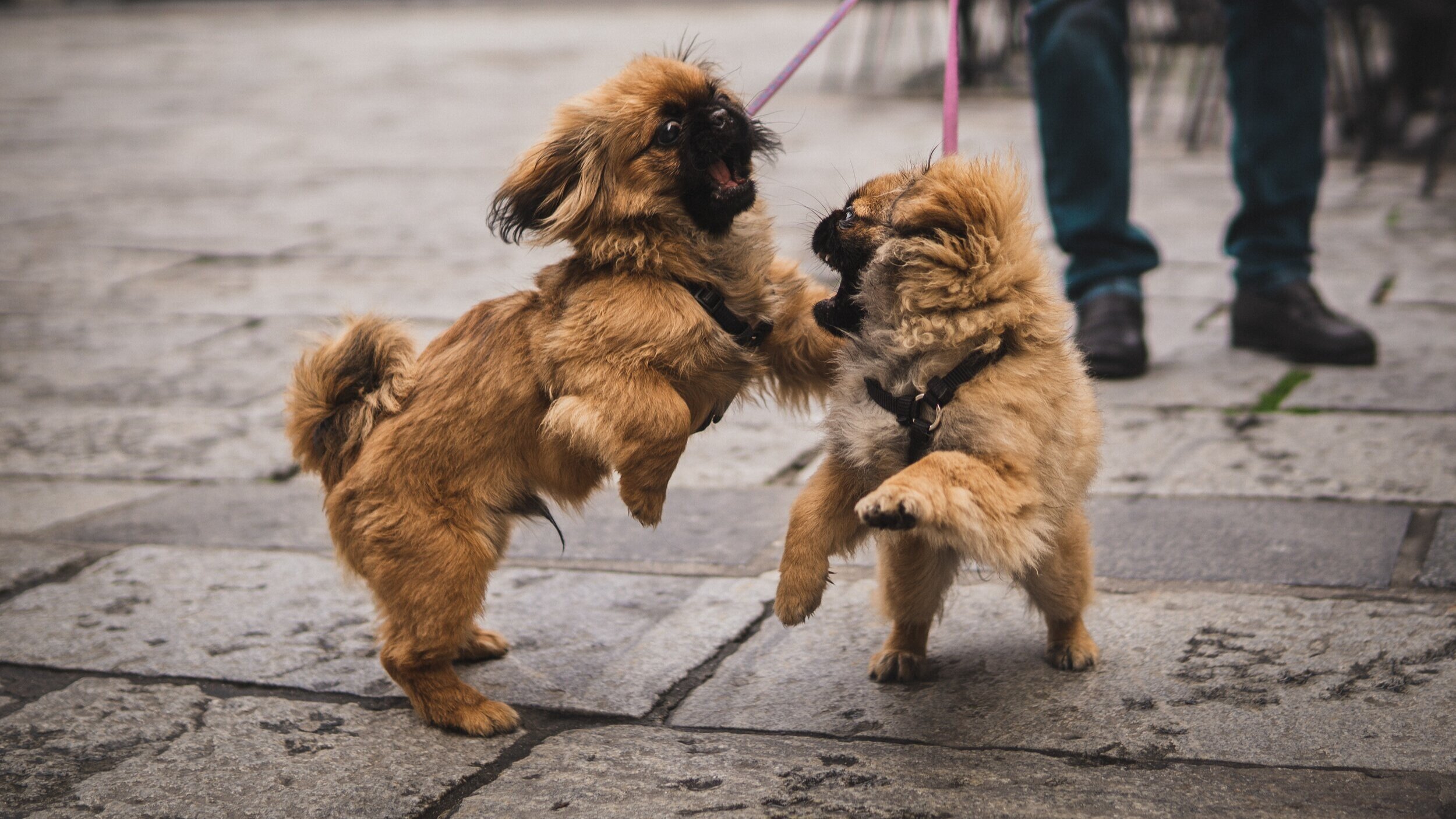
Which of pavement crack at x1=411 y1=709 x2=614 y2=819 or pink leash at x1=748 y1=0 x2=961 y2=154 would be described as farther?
pink leash at x1=748 y1=0 x2=961 y2=154

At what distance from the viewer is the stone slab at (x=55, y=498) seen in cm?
372

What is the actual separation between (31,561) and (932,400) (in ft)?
8.32

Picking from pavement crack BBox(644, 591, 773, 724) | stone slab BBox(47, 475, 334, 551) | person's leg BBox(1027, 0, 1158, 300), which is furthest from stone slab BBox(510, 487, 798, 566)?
person's leg BBox(1027, 0, 1158, 300)

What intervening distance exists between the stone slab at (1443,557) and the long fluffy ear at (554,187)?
1996mm

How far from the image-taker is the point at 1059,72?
4355 millimetres

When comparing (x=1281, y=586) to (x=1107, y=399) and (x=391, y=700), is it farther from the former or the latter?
(x=391, y=700)

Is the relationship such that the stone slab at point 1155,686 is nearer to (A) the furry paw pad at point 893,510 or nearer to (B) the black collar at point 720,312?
(A) the furry paw pad at point 893,510

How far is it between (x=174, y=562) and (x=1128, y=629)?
2.42 metres

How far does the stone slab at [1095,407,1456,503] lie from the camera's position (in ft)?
11.1

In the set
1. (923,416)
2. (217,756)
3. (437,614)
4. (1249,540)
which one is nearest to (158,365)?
(217,756)

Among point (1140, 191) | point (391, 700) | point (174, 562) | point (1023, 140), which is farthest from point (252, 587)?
point (1023, 140)

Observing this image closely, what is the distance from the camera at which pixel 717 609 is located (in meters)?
2.95

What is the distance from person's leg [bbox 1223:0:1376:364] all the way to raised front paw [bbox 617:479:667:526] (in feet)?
9.73

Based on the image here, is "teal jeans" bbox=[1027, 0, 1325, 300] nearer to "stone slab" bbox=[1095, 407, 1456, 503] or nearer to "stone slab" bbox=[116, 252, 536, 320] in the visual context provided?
"stone slab" bbox=[1095, 407, 1456, 503]
